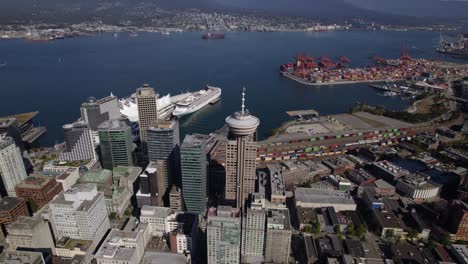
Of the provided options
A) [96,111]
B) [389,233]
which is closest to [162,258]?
[389,233]

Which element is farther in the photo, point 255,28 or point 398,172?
point 255,28

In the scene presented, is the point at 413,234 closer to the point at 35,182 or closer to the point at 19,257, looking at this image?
the point at 19,257

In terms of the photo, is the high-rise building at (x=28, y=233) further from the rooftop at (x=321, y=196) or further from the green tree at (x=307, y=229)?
the rooftop at (x=321, y=196)

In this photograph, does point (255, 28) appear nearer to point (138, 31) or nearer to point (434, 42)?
point (138, 31)

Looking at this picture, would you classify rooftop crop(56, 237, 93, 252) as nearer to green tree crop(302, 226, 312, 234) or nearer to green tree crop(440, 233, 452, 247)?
green tree crop(302, 226, 312, 234)

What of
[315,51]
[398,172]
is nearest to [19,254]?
[398,172]
